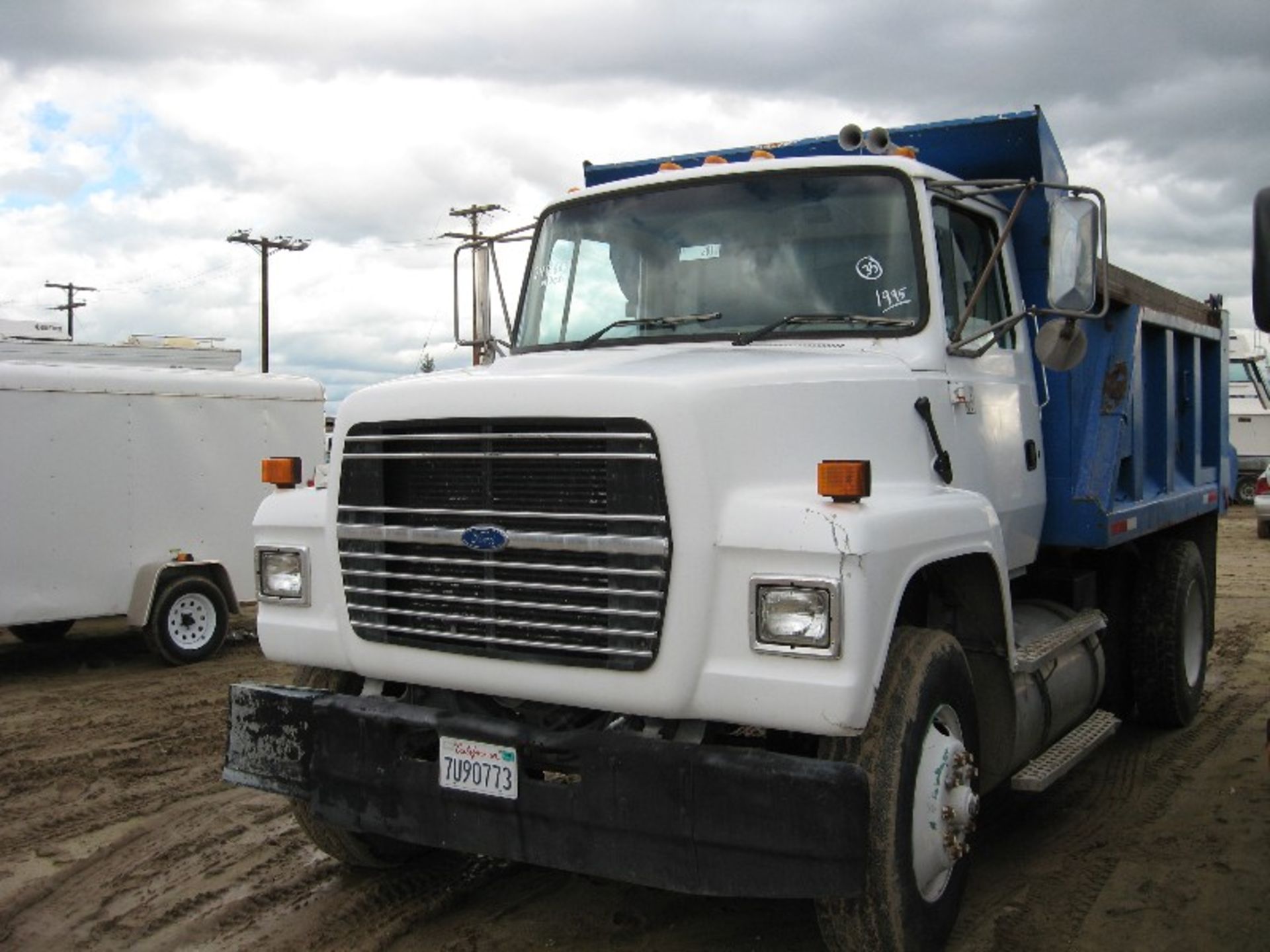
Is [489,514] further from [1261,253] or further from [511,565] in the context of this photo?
[1261,253]

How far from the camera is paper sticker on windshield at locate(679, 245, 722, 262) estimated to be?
A: 200 inches

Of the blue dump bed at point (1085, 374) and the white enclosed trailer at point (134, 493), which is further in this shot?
the white enclosed trailer at point (134, 493)

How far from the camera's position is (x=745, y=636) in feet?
11.8

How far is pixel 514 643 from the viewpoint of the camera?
12.9 ft

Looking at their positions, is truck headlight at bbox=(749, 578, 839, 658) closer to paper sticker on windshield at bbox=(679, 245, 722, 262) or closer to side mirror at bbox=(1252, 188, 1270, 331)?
side mirror at bbox=(1252, 188, 1270, 331)

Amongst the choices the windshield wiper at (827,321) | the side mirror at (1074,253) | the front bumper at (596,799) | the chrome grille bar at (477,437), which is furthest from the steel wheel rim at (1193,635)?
the chrome grille bar at (477,437)

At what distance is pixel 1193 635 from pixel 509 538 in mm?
5530

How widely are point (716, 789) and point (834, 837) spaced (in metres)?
0.35

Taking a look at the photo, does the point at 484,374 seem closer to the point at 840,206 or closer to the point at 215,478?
the point at 840,206

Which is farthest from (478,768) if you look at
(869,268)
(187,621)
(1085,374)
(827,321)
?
(187,621)

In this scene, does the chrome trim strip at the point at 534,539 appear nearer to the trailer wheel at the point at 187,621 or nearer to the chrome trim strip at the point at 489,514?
the chrome trim strip at the point at 489,514

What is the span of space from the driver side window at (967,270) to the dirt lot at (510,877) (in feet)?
7.32

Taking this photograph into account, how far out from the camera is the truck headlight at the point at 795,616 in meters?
3.49

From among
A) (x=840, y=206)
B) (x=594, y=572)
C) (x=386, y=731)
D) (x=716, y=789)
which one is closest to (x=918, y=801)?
(x=716, y=789)
